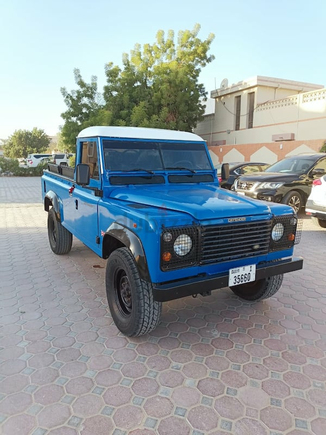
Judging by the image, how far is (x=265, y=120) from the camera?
20.1 metres

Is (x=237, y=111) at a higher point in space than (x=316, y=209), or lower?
higher

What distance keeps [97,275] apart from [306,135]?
16.2m

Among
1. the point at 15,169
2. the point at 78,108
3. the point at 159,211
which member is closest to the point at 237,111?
the point at 78,108

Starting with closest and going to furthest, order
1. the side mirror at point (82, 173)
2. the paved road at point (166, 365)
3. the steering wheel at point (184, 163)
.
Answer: the paved road at point (166, 365), the side mirror at point (82, 173), the steering wheel at point (184, 163)

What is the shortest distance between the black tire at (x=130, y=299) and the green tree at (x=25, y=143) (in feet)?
187

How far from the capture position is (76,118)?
2438 cm

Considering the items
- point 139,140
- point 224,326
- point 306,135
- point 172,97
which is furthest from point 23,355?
point 172,97

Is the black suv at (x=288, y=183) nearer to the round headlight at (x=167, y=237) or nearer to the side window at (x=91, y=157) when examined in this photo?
the side window at (x=91, y=157)

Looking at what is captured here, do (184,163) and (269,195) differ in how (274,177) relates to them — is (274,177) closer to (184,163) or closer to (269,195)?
(269,195)

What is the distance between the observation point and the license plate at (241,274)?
2970 mm

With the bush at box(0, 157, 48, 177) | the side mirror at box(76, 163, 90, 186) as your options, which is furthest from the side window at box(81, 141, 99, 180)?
the bush at box(0, 157, 48, 177)

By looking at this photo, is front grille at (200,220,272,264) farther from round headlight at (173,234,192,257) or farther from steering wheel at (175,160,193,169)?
steering wheel at (175,160,193,169)

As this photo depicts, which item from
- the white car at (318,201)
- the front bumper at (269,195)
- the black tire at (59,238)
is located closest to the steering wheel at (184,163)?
the black tire at (59,238)

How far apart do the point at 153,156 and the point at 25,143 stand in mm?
58615
